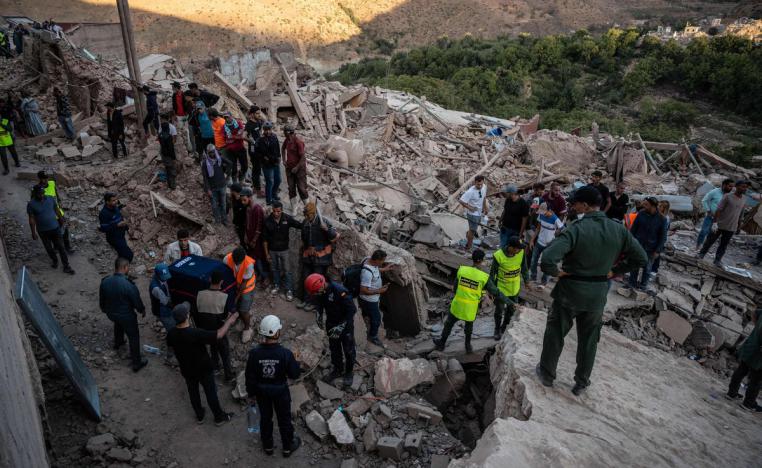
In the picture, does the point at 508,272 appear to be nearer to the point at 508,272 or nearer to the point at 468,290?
the point at 508,272

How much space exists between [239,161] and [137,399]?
4.96 m

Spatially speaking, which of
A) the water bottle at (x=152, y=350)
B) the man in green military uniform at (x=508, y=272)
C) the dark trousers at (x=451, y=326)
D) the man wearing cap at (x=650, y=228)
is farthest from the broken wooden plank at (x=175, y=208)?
the man wearing cap at (x=650, y=228)

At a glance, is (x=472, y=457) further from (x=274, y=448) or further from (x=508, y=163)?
(x=508, y=163)

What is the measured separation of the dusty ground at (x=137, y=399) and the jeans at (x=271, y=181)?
75.4 inches

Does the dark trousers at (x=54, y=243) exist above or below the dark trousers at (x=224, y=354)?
above

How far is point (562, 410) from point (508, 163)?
479 inches

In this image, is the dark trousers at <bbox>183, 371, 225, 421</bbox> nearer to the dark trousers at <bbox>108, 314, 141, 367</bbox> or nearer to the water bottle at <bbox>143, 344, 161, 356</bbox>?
the dark trousers at <bbox>108, 314, 141, 367</bbox>

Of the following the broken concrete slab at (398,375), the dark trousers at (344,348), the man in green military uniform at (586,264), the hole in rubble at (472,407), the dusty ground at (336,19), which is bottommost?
the hole in rubble at (472,407)

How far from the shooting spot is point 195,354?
188 inches

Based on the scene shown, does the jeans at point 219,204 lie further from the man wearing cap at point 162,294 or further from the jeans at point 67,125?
the jeans at point 67,125

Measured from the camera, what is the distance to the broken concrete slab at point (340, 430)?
204 inches

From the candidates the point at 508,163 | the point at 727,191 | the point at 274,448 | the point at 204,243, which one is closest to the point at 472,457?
the point at 274,448

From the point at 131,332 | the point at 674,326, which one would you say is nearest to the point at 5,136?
the point at 131,332

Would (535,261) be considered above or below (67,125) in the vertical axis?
below
